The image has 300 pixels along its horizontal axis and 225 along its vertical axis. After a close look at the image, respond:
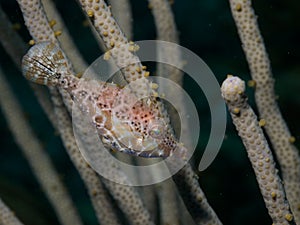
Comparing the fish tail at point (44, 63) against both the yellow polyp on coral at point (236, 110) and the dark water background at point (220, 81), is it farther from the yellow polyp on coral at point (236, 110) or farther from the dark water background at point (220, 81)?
the dark water background at point (220, 81)

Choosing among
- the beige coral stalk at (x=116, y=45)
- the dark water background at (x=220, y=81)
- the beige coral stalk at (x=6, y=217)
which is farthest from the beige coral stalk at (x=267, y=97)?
the beige coral stalk at (x=6, y=217)

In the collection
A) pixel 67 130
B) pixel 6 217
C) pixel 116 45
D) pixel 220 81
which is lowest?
pixel 220 81

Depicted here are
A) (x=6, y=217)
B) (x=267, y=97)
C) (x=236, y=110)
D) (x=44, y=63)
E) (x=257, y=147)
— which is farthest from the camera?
(x=267, y=97)

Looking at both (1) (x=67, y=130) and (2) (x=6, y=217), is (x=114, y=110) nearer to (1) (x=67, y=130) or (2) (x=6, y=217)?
(1) (x=67, y=130)

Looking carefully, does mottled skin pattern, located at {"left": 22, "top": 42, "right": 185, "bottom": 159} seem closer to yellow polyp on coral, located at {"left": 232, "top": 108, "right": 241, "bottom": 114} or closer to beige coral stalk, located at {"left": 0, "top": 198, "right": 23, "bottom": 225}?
yellow polyp on coral, located at {"left": 232, "top": 108, "right": 241, "bottom": 114}

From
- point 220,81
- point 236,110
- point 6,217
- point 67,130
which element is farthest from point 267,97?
point 220,81

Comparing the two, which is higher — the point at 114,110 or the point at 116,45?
the point at 116,45
